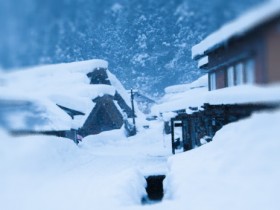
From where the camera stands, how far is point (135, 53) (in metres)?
2.23

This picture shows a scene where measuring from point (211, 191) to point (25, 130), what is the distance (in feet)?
9.11

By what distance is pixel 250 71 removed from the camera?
0.96 meters

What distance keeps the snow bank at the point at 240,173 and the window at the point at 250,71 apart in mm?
136

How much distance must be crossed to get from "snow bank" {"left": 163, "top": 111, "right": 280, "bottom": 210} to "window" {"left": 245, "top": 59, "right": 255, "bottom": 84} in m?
0.14

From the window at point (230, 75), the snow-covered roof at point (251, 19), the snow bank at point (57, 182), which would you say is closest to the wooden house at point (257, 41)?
the snow-covered roof at point (251, 19)

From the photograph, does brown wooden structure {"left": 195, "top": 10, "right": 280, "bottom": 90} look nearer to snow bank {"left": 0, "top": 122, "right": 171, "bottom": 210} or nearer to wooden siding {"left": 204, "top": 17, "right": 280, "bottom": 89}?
wooden siding {"left": 204, "top": 17, "right": 280, "bottom": 89}

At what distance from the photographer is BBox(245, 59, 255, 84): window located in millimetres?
913

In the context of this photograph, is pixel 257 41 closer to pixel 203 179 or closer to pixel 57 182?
pixel 203 179

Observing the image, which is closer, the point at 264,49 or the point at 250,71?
the point at 264,49

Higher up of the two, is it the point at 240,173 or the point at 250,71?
the point at 250,71

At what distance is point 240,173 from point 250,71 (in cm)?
88

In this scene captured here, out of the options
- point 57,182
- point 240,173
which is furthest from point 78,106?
point 240,173

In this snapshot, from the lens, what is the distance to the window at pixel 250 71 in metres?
0.91

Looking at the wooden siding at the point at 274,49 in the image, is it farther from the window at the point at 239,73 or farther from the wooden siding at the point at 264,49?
the window at the point at 239,73
